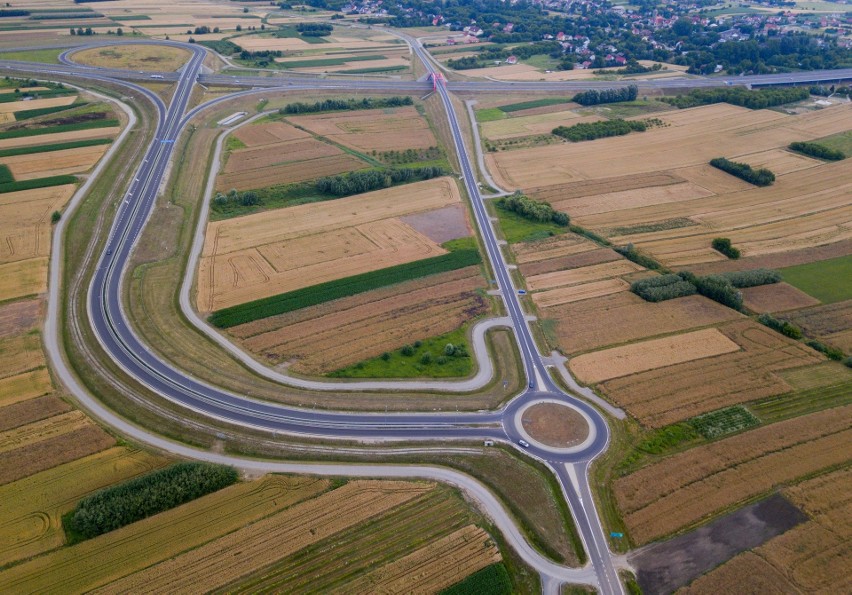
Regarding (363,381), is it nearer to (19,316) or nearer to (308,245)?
(308,245)

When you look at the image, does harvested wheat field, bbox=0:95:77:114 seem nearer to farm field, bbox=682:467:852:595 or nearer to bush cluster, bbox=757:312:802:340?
bush cluster, bbox=757:312:802:340

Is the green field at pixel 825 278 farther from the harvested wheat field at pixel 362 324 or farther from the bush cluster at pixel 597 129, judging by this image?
the bush cluster at pixel 597 129

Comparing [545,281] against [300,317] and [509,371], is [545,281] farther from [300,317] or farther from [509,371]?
[300,317]

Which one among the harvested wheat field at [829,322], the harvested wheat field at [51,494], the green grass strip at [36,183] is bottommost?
the harvested wheat field at [51,494]

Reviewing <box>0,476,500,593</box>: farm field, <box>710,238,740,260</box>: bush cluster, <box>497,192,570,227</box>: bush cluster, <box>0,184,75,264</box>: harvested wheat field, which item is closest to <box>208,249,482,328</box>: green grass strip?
<box>497,192,570,227</box>: bush cluster

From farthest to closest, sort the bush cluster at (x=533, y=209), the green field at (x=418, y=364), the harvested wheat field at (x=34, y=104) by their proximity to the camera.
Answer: the harvested wheat field at (x=34, y=104) → the bush cluster at (x=533, y=209) → the green field at (x=418, y=364)

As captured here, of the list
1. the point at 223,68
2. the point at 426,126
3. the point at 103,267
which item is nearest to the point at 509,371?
the point at 103,267

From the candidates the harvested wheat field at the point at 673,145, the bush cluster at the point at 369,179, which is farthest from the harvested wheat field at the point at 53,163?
the harvested wheat field at the point at 673,145

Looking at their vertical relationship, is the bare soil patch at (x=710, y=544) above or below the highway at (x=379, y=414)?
below
